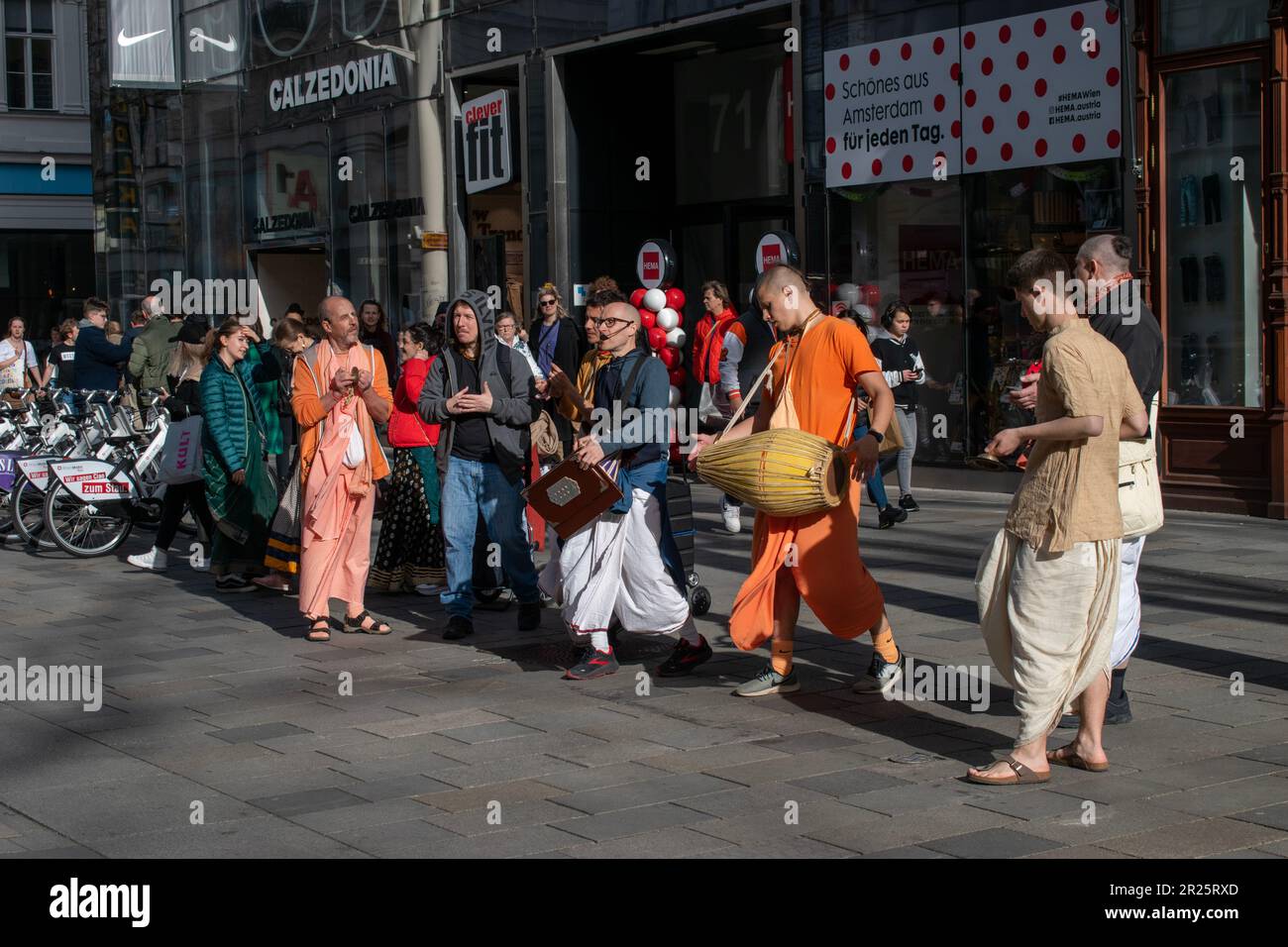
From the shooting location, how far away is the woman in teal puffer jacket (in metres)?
10.6

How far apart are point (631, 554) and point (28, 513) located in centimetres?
742

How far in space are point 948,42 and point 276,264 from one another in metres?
14.8

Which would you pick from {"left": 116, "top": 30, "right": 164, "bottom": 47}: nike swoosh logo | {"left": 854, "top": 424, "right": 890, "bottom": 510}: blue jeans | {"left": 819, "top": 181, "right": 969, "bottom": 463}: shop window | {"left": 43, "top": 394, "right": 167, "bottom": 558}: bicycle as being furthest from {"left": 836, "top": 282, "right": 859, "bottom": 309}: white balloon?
{"left": 116, "top": 30, "right": 164, "bottom": 47}: nike swoosh logo

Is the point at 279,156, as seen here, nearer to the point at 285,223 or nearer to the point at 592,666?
the point at 285,223

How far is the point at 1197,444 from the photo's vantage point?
13.3 meters

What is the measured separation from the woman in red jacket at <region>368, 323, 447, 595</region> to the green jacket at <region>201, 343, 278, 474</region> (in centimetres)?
90

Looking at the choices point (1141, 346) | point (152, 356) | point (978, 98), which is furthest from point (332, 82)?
point (1141, 346)

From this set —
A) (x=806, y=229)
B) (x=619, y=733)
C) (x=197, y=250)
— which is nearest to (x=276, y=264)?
(x=197, y=250)

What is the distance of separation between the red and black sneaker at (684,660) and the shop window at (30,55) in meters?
34.5

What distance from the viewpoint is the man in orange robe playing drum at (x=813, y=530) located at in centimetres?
707

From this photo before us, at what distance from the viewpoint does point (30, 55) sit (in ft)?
126

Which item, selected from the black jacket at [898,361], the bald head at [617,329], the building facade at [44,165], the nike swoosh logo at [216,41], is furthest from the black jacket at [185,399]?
the building facade at [44,165]

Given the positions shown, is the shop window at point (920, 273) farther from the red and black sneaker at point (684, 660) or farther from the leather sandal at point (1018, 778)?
the leather sandal at point (1018, 778)
